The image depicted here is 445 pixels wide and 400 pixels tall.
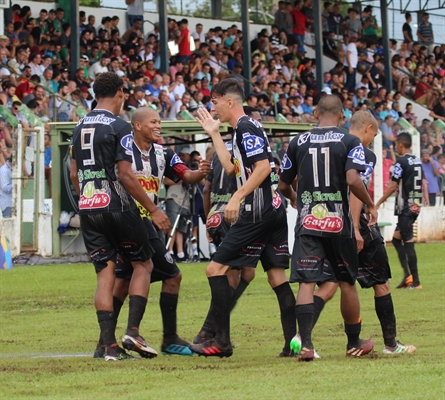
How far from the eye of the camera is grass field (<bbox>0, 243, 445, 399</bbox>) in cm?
624

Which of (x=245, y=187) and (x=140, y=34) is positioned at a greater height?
(x=140, y=34)

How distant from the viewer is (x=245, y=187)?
25.6 feet

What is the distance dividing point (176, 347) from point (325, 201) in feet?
6.07

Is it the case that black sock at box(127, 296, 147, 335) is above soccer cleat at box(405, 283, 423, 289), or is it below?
above

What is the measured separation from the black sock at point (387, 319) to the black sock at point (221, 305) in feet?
4.20

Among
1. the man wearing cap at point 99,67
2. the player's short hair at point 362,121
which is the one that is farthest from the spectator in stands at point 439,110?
the player's short hair at point 362,121

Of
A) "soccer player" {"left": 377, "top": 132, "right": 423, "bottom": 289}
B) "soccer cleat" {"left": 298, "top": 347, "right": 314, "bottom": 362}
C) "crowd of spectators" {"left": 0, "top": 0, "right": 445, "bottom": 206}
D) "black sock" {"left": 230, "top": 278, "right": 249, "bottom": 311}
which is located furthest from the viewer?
"crowd of spectators" {"left": 0, "top": 0, "right": 445, "bottom": 206}

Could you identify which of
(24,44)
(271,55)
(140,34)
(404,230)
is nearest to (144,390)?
(404,230)

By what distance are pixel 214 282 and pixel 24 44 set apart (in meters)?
15.9

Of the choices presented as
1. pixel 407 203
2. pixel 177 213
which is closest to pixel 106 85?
pixel 407 203

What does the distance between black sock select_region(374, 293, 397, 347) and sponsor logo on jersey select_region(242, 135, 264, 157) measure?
1.66 meters

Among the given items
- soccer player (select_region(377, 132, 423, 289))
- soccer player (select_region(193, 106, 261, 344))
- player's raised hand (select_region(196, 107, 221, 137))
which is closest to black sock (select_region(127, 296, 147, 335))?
player's raised hand (select_region(196, 107, 221, 137))

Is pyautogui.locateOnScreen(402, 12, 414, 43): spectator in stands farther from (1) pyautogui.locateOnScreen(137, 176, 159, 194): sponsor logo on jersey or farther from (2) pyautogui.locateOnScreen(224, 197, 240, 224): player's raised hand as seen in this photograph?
(2) pyautogui.locateOnScreen(224, 197, 240, 224): player's raised hand

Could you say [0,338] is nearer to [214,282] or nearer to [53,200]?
[214,282]
